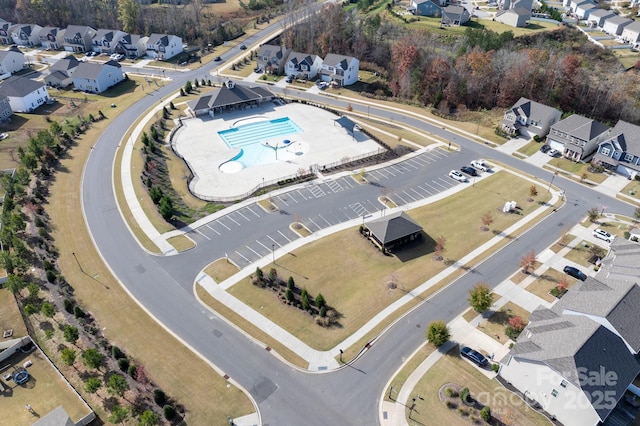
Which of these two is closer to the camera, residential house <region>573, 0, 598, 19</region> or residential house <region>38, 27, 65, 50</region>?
residential house <region>38, 27, 65, 50</region>

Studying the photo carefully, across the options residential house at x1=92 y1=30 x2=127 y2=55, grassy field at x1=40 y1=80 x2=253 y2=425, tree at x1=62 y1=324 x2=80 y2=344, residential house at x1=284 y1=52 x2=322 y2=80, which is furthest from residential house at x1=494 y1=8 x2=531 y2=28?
tree at x1=62 y1=324 x2=80 y2=344

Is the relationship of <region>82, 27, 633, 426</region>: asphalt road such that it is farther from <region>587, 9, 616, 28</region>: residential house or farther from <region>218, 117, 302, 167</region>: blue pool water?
<region>587, 9, 616, 28</region>: residential house

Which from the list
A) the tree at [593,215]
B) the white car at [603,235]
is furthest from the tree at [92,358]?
the tree at [593,215]

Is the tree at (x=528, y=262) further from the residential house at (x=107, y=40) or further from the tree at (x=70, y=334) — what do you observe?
the residential house at (x=107, y=40)

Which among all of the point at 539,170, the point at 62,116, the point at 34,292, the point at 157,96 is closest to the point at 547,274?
the point at 539,170

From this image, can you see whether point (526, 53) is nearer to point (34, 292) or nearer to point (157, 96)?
point (157, 96)

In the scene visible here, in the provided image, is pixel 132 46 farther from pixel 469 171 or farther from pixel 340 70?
pixel 469 171

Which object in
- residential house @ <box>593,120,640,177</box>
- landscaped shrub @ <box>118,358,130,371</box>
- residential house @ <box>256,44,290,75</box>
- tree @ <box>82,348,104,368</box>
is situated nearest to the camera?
tree @ <box>82,348,104,368</box>

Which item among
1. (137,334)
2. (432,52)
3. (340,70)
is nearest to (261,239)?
(137,334)
